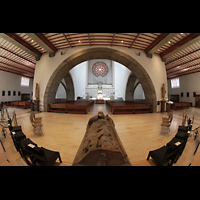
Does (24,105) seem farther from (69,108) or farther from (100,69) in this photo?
(100,69)

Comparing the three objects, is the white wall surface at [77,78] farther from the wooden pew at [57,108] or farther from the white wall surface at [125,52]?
the wooden pew at [57,108]

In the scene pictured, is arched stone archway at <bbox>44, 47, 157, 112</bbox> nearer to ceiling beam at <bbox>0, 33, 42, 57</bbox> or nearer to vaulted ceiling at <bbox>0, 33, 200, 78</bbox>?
vaulted ceiling at <bbox>0, 33, 200, 78</bbox>

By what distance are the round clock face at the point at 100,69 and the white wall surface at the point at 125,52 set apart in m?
16.4

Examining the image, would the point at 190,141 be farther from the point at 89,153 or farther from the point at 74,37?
the point at 74,37

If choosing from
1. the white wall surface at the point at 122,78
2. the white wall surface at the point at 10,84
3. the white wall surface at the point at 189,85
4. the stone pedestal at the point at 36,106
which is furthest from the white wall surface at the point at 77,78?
the white wall surface at the point at 189,85

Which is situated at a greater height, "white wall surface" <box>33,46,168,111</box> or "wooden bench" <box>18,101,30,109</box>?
"white wall surface" <box>33,46,168,111</box>

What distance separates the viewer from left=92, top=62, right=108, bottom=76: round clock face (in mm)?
23500

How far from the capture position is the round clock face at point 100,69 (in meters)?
23.5

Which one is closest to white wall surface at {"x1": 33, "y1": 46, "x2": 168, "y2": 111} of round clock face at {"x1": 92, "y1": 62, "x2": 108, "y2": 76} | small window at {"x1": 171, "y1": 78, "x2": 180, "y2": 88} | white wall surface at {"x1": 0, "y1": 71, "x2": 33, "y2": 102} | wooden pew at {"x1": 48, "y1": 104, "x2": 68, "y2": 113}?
wooden pew at {"x1": 48, "y1": 104, "x2": 68, "y2": 113}

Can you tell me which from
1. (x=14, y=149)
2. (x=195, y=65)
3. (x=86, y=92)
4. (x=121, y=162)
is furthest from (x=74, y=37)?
(x=86, y=92)

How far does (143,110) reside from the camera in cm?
719

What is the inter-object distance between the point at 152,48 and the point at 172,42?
1.43 m

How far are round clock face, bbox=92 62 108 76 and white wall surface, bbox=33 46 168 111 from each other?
16388 mm

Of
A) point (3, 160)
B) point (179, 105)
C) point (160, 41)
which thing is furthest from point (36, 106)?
point (179, 105)
